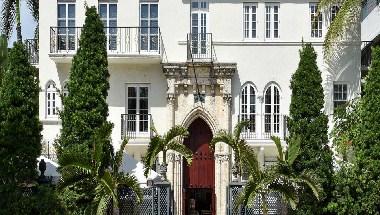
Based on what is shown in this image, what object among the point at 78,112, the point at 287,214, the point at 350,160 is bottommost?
the point at 287,214

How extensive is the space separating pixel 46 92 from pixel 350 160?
13.0 m

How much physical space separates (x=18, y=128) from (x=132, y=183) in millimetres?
3739

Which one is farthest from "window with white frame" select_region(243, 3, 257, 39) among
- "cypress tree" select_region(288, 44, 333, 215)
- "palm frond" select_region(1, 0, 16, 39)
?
"palm frond" select_region(1, 0, 16, 39)

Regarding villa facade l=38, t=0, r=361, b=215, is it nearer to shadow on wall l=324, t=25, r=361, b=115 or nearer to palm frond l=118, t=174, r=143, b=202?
shadow on wall l=324, t=25, r=361, b=115

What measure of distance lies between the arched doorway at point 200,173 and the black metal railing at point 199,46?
271 centimetres

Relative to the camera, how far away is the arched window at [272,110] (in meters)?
31.5

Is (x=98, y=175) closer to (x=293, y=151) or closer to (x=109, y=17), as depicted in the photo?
(x=293, y=151)

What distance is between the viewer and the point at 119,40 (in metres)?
31.4

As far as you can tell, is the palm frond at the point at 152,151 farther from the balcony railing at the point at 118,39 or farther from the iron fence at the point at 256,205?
the balcony railing at the point at 118,39

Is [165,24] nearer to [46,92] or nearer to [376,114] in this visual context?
[46,92]

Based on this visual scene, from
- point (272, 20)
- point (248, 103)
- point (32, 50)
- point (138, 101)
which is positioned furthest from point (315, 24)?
point (32, 50)

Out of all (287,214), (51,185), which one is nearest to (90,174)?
(51,185)

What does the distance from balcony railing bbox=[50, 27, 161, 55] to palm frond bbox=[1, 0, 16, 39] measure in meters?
7.38

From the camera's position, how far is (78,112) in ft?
80.9
